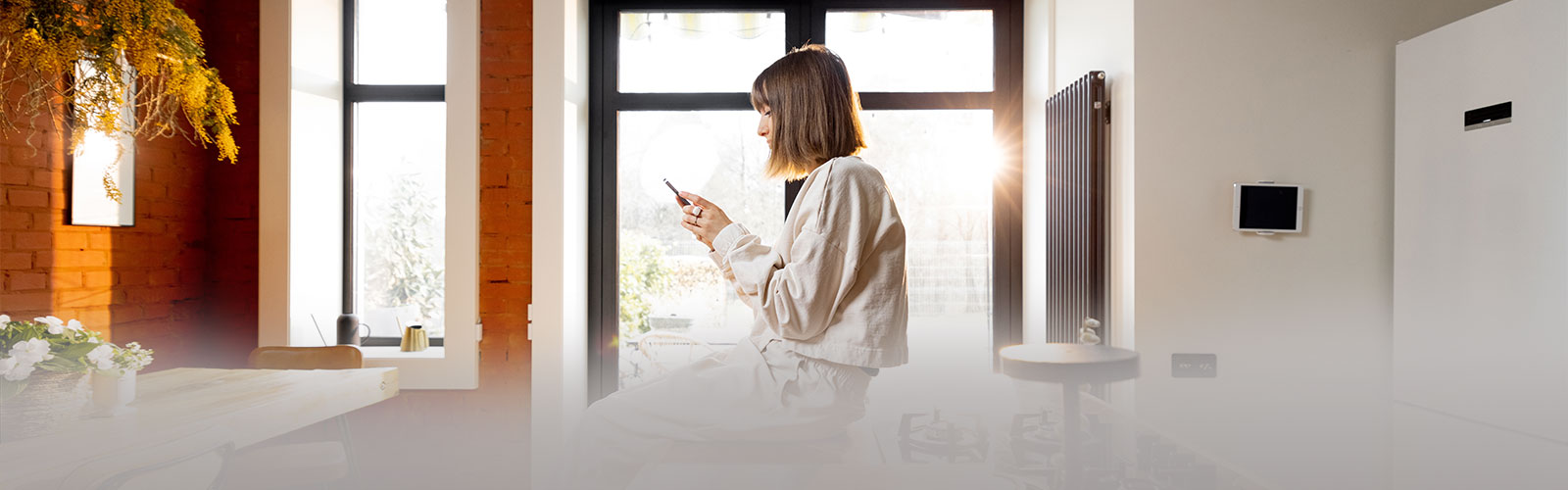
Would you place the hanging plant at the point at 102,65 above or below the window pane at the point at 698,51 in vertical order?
below

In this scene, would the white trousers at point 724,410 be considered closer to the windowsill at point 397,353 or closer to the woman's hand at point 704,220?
the woman's hand at point 704,220

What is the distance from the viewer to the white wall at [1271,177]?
1.47 metres

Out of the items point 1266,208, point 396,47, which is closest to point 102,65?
point 396,47

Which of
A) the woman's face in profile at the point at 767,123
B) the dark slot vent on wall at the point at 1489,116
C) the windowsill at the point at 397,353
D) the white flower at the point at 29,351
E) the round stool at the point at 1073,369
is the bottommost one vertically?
the windowsill at the point at 397,353

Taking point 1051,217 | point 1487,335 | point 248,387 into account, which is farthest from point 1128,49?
point 248,387

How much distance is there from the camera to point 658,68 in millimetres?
2494

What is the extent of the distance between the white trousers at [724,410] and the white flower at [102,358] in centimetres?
100

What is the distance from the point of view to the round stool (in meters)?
0.53

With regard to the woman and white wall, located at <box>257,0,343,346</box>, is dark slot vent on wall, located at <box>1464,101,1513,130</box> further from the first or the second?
white wall, located at <box>257,0,343,346</box>

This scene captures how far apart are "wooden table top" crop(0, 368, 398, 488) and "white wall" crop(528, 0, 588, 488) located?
1.44 feet

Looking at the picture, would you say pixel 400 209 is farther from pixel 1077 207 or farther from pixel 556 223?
pixel 1077 207

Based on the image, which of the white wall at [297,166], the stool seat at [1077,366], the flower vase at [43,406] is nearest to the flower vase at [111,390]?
the flower vase at [43,406]

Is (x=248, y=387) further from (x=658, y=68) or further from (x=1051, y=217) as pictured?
(x=1051, y=217)

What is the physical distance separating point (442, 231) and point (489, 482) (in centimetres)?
211
